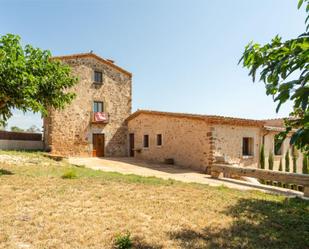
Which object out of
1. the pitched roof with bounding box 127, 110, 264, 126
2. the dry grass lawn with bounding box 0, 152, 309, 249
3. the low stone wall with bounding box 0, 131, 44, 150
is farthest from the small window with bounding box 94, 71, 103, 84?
the dry grass lawn with bounding box 0, 152, 309, 249

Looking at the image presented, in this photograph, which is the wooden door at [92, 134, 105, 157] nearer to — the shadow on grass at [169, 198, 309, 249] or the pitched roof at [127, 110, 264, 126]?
the pitched roof at [127, 110, 264, 126]

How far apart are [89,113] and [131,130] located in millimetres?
3822

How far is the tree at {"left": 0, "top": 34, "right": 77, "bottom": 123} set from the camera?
8984mm

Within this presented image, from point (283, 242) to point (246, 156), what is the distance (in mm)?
12739

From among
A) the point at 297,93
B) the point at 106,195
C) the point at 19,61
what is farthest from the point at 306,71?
the point at 19,61

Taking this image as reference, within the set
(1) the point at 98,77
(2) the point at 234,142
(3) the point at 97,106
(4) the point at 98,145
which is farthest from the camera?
(1) the point at 98,77

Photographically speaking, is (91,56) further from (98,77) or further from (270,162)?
(270,162)

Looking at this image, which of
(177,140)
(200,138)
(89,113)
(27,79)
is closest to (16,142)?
(89,113)

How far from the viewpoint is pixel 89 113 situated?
21719 mm

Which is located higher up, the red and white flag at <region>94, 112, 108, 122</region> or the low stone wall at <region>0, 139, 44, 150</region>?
the red and white flag at <region>94, 112, 108, 122</region>

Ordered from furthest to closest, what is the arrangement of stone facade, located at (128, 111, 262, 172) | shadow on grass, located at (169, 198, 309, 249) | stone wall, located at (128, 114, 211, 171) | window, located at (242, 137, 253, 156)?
1. window, located at (242, 137, 253, 156)
2. stone wall, located at (128, 114, 211, 171)
3. stone facade, located at (128, 111, 262, 172)
4. shadow on grass, located at (169, 198, 309, 249)

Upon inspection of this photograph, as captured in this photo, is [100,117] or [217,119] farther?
[100,117]

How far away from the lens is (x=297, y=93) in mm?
2164

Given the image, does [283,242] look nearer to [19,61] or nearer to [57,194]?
[57,194]
